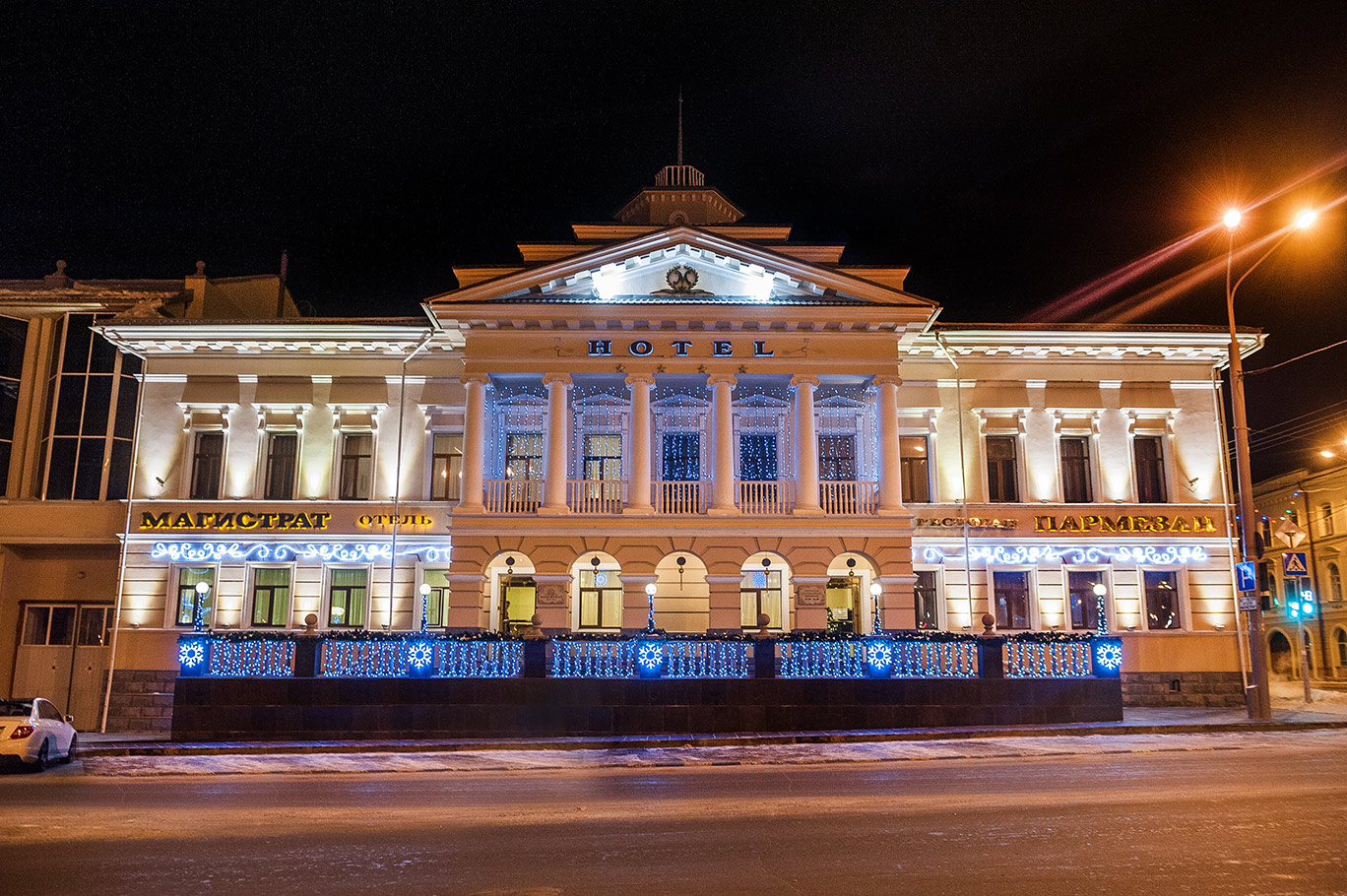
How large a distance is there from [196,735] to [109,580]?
1106 centimetres

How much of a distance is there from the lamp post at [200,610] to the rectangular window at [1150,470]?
27.0m

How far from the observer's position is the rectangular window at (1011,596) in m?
28.4

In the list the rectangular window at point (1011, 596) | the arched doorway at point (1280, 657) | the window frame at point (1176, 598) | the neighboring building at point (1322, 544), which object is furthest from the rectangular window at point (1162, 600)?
the arched doorway at point (1280, 657)

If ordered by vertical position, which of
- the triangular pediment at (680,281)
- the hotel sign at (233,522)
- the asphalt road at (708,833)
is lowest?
the asphalt road at (708,833)

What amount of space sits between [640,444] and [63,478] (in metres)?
17.1

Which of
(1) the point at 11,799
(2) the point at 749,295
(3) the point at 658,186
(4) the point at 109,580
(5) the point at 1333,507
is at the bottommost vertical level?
(1) the point at 11,799

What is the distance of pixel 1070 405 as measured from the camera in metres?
29.2

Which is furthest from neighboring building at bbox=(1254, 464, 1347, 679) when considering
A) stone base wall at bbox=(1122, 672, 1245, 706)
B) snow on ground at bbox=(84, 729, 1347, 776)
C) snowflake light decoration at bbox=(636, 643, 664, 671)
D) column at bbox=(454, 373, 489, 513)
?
column at bbox=(454, 373, 489, 513)

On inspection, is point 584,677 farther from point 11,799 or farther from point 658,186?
point 658,186

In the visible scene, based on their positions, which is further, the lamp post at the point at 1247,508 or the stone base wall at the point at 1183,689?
the stone base wall at the point at 1183,689

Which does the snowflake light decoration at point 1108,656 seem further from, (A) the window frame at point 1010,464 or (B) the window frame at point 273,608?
(B) the window frame at point 273,608

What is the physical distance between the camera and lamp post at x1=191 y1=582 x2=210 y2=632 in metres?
26.7

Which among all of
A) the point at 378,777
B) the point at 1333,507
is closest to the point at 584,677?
the point at 378,777

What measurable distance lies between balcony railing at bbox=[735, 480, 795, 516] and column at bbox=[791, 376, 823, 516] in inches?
16.8
